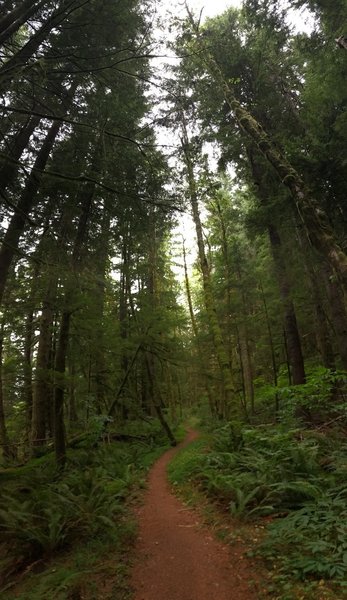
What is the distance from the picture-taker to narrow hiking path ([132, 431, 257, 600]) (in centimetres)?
A: 407

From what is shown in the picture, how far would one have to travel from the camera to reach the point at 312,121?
935 cm

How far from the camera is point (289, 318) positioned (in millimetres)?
12781

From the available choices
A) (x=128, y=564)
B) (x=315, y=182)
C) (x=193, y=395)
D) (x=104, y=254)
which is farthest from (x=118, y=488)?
(x=193, y=395)

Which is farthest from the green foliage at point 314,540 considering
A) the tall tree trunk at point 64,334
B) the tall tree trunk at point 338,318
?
the tall tree trunk at point 64,334

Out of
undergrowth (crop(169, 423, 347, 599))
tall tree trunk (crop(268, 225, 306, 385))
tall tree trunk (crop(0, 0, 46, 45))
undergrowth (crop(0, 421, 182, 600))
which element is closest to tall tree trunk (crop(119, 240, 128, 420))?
undergrowth (crop(0, 421, 182, 600))

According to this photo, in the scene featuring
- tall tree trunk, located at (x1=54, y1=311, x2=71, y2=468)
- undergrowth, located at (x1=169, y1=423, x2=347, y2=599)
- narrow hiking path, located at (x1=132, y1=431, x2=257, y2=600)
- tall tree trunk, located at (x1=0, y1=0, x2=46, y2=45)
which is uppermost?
tall tree trunk, located at (x1=0, y1=0, x2=46, y2=45)

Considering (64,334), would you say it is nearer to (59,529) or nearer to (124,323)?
(59,529)

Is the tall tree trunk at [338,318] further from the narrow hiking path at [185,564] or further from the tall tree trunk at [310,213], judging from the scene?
the narrow hiking path at [185,564]

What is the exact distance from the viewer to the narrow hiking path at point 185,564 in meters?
4.07

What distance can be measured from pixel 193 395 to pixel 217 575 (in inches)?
1387

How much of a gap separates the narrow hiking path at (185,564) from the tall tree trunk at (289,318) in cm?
686

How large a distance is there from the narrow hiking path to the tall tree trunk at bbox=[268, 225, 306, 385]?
6863 mm

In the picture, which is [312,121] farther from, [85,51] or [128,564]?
[128,564]

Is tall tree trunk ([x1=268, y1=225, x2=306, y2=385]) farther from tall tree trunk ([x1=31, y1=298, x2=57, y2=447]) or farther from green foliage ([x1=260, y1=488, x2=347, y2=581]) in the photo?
tall tree trunk ([x1=31, y1=298, x2=57, y2=447])
